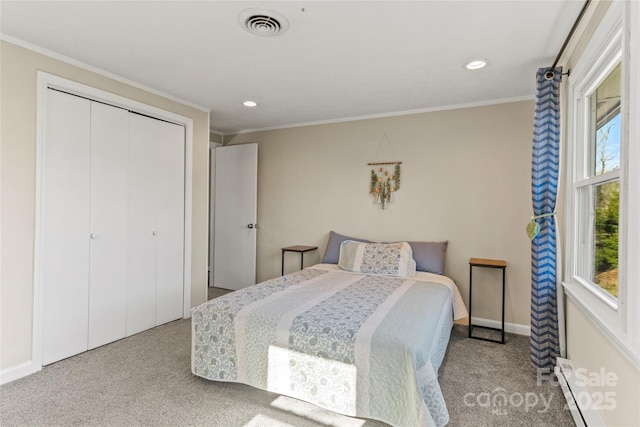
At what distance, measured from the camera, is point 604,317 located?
1.63 meters

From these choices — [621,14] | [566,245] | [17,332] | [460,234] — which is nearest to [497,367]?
[566,245]

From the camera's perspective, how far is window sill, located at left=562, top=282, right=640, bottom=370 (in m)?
1.31

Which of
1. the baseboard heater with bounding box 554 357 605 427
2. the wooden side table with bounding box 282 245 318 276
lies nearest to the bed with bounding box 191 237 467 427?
the baseboard heater with bounding box 554 357 605 427

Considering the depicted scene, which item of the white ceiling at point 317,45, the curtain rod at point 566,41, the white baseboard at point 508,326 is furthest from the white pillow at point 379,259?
the curtain rod at point 566,41

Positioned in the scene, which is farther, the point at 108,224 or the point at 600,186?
the point at 108,224

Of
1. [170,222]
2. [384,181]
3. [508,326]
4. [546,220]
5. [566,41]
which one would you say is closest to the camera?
[566,41]

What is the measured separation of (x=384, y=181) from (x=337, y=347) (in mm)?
2386

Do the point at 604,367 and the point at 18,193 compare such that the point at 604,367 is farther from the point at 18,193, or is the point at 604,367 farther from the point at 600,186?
the point at 18,193

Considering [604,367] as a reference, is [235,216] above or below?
above

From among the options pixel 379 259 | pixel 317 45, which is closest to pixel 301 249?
pixel 379 259

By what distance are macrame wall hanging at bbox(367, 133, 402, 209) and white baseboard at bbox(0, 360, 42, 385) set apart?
335cm

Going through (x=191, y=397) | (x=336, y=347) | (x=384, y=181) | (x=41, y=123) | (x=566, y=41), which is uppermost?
(x=566, y=41)

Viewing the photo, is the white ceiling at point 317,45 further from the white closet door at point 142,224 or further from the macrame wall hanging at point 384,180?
the macrame wall hanging at point 384,180

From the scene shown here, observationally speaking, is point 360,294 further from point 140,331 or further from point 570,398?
point 140,331
